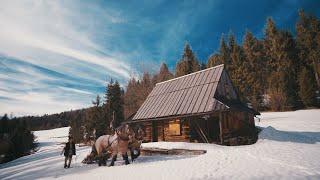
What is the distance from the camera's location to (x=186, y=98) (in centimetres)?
2278

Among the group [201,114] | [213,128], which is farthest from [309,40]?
[201,114]

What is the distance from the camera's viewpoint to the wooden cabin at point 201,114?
19875 millimetres

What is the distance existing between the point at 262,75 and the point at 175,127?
127ft

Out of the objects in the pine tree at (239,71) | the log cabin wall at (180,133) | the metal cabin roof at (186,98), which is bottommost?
the log cabin wall at (180,133)

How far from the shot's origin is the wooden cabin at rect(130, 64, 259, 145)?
782 inches

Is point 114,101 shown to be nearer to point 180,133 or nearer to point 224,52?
point 180,133

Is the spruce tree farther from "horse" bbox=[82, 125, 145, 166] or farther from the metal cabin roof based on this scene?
"horse" bbox=[82, 125, 145, 166]

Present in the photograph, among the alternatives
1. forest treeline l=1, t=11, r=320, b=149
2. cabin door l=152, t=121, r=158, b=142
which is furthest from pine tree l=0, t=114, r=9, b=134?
cabin door l=152, t=121, r=158, b=142

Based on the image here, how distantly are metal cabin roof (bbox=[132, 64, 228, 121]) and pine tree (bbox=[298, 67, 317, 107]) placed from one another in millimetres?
24353

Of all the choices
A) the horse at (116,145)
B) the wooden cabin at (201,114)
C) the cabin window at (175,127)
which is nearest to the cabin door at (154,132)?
the wooden cabin at (201,114)

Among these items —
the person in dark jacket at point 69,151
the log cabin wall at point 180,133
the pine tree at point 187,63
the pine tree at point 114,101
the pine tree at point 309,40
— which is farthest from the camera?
the pine tree at point 187,63

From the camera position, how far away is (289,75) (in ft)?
150

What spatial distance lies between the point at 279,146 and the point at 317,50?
125ft

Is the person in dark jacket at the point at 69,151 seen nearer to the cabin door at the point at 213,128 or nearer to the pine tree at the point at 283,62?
the cabin door at the point at 213,128
